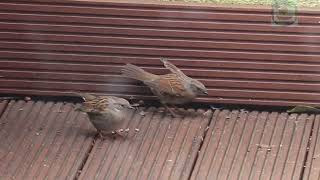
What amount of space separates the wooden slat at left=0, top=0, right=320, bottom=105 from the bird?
0.22 feet

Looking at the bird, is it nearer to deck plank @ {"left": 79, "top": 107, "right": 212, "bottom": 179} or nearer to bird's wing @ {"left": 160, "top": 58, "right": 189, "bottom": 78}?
bird's wing @ {"left": 160, "top": 58, "right": 189, "bottom": 78}

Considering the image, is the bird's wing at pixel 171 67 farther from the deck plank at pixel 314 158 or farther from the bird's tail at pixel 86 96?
the deck plank at pixel 314 158

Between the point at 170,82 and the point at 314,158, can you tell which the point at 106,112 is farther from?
the point at 314,158

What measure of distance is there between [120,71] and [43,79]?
560mm

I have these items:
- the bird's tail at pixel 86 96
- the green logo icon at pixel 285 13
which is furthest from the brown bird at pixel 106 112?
the green logo icon at pixel 285 13

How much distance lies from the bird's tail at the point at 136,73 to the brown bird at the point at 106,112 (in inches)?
7.7

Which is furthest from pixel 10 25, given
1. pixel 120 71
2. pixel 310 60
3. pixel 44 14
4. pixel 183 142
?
pixel 310 60

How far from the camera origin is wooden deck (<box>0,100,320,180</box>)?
19.7 feet

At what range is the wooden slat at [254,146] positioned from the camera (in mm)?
5969

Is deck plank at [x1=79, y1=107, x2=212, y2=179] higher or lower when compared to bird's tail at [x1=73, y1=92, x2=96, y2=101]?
lower

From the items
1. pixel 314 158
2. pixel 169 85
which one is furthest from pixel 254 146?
pixel 169 85

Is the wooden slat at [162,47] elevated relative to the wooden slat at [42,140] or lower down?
elevated

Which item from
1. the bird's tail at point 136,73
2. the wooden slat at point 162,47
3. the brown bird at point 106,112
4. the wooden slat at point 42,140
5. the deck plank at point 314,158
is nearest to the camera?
the deck plank at point 314,158

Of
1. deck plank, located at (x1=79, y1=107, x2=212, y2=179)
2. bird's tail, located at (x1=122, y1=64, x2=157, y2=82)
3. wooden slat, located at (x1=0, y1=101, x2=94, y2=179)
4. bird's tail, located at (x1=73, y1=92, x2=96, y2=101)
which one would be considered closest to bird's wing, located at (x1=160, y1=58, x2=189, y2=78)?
bird's tail, located at (x1=122, y1=64, x2=157, y2=82)
